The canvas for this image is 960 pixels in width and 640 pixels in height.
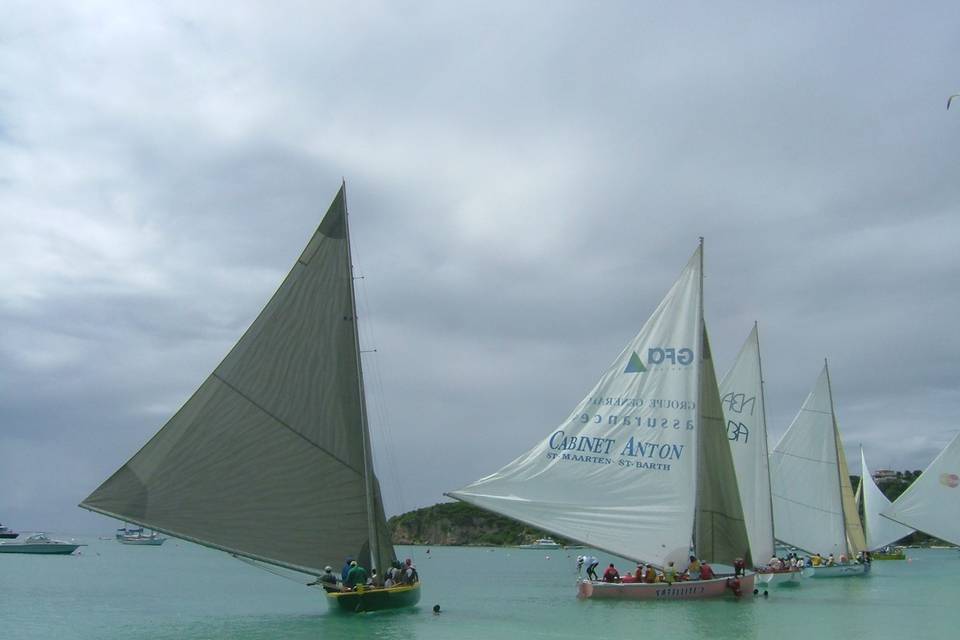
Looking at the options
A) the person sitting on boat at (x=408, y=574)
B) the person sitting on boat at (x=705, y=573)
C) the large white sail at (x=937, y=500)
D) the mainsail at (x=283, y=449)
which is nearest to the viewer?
the mainsail at (x=283, y=449)

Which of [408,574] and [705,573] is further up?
[408,574]

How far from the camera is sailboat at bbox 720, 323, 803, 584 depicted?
1682 inches

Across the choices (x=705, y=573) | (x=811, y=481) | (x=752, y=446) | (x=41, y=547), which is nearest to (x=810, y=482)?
(x=811, y=481)

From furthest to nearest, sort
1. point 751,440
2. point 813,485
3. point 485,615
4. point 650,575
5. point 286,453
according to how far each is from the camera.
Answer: point 813,485, point 751,440, point 485,615, point 650,575, point 286,453

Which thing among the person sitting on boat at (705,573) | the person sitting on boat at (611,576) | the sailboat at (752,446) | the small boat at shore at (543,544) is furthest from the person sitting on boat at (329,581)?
the small boat at shore at (543,544)

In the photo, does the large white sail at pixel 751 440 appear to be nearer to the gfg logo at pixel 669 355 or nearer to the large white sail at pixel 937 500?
the large white sail at pixel 937 500

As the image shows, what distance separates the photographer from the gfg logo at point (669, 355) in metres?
31.3

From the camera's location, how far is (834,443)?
52281 mm

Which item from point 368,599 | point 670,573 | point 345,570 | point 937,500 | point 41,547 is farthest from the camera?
point 41,547

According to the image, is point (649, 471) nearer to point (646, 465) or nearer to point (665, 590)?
point (646, 465)

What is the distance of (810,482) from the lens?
51719 mm

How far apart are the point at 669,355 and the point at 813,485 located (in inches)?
975

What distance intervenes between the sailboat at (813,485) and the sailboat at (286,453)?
30313mm

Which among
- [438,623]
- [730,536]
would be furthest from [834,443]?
[438,623]
